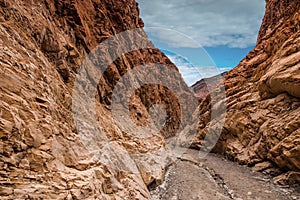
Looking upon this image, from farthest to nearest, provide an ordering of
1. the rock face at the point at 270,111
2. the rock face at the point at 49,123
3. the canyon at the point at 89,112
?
the rock face at the point at 270,111 → the canyon at the point at 89,112 → the rock face at the point at 49,123

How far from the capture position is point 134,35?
40938 mm

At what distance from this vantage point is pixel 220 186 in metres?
16.6

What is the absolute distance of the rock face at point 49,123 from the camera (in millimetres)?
6438

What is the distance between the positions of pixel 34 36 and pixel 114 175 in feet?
31.2

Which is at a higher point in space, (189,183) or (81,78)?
(81,78)

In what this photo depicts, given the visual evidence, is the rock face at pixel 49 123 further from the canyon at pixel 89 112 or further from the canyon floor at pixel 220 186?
the canyon floor at pixel 220 186

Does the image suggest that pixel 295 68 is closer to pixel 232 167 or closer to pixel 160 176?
pixel 232 167

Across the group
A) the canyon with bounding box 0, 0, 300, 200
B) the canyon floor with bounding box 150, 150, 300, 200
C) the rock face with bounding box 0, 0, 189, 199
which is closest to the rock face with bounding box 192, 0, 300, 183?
the canyon with bounding box 0, 0, 300, 200

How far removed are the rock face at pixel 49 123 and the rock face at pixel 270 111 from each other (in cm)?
1089

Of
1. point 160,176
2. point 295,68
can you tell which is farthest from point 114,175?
point 295,68

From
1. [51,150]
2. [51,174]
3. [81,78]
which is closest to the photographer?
[51,174]

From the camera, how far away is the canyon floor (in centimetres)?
1420

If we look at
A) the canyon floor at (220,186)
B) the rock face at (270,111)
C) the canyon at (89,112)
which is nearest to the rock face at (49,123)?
the canyon at (89,112)

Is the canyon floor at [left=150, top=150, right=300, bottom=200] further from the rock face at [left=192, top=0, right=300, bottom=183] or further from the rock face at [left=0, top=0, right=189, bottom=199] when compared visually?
the rock face at [left=0, top=0, right=189, bottom=199]
